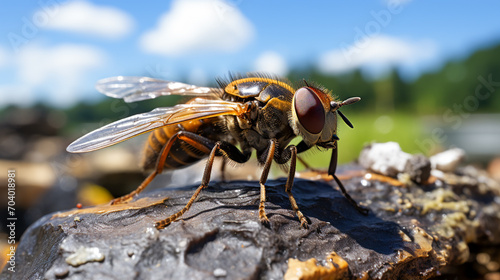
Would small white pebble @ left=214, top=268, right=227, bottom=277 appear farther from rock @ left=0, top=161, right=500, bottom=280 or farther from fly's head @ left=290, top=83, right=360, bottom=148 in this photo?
fly's head @ left=290, top=83, right=360, bottom=148

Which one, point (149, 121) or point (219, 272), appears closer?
point (219, 272)

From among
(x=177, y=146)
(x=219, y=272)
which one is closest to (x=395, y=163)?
(x=177, y=146)

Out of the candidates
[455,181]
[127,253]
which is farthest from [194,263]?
[455,181]

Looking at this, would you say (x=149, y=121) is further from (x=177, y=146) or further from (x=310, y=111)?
(x=310, y=111)

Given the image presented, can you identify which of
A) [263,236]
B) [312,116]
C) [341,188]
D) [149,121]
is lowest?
[263,236]

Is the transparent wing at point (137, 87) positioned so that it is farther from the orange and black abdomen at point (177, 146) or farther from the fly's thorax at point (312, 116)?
the fly's thorax at point (312, 116)

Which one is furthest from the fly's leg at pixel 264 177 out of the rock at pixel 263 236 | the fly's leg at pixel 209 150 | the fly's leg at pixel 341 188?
the fly's leg at pixel 341 188
